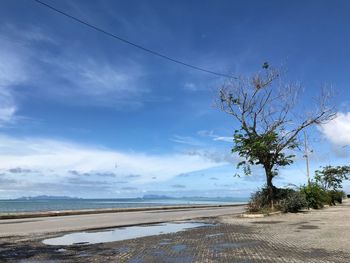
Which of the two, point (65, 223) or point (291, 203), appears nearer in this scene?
point (65, 223)

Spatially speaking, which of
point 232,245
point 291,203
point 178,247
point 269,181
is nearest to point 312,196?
point 291,203

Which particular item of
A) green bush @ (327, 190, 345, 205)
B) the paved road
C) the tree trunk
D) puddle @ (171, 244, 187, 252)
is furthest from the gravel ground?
green bush @ (327, 190, 345, 205)

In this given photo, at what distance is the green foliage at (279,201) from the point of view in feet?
92.3

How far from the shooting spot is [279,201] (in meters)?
28.4

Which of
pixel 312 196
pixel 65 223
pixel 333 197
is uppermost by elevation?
pixel 333 197

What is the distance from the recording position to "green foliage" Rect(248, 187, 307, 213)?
2812cm

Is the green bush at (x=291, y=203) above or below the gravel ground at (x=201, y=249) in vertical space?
above

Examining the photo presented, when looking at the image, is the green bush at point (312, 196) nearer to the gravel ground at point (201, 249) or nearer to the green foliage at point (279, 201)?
the green foliage at point (279, 201)

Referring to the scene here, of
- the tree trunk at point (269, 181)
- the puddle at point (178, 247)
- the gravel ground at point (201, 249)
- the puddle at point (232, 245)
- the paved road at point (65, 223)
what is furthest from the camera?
the tree trunk at point (269, 181)

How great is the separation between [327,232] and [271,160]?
13.3m

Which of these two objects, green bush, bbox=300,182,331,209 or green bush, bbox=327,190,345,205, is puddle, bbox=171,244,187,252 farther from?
green bush, bbox=327,190,345,205

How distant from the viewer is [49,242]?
14.5 meters

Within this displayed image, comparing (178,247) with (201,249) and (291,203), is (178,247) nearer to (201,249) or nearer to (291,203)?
(201,249)

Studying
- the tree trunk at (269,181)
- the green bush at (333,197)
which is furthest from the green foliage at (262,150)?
the green bush at (333,197)
